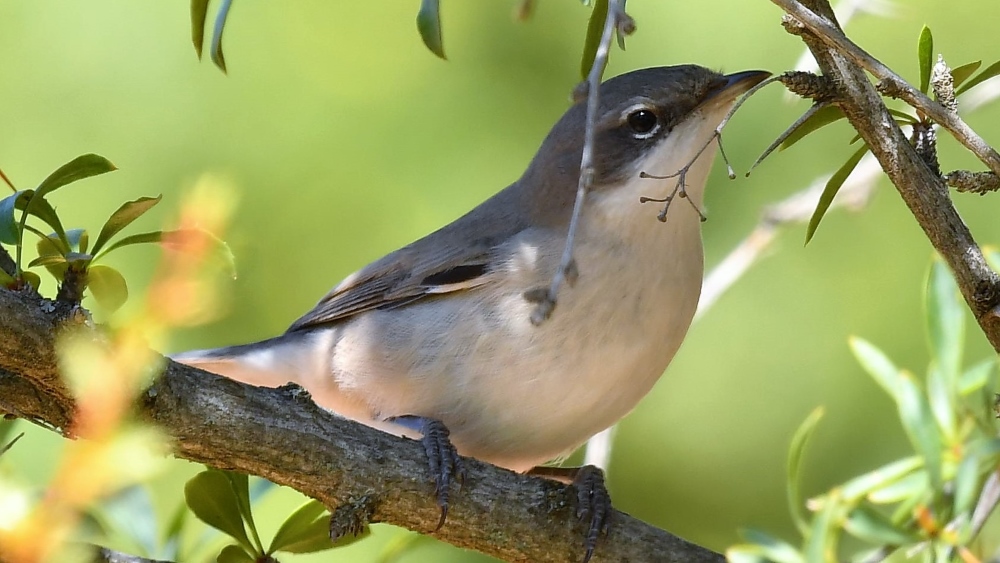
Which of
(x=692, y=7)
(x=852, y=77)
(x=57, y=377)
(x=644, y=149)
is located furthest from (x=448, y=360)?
(x=692, y=7)

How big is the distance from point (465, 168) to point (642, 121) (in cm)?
130

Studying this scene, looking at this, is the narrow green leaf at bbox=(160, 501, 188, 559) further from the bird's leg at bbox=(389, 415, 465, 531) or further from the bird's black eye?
the bird's black eye

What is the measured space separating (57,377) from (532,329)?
4.20 feet

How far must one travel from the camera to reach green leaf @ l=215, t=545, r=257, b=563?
2105 mm

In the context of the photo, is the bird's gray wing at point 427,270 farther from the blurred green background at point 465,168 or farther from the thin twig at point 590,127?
the thin twig at point 590,127

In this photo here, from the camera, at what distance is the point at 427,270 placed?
3309 millimetres

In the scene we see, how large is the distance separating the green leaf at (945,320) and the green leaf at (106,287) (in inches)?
59.2

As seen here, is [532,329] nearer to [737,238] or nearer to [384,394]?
[384,394]

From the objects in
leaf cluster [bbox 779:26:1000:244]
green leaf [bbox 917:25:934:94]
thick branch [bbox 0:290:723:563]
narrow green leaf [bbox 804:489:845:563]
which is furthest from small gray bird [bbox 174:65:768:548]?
narrow green leaf [bbox 804:489:845:563]

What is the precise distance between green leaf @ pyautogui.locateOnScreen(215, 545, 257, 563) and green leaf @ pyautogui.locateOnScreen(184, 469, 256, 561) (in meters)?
0.02

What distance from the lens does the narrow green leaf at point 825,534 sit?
173 cm

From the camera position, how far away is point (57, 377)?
6.12ft

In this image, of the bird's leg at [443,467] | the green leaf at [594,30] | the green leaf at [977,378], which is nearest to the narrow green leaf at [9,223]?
the bird's leg at [443,467]

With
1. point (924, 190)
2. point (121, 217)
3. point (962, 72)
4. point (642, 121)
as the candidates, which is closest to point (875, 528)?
point (924, 190)
